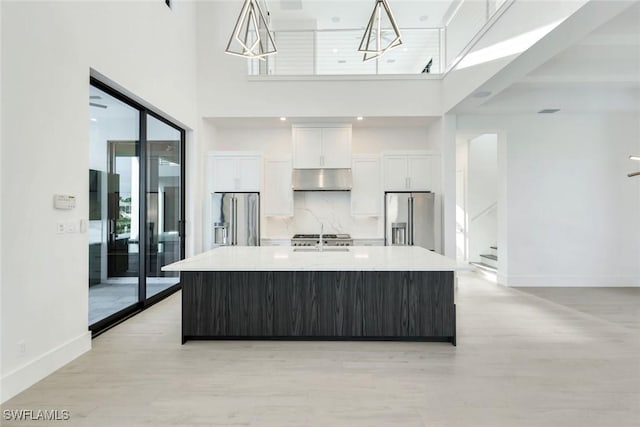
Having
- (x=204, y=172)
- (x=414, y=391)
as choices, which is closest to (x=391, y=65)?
(x=204, y=172)

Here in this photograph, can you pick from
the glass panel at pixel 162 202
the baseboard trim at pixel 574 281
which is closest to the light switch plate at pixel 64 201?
the glass panel at pixel 162 202

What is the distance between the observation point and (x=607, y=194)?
5.73 meters

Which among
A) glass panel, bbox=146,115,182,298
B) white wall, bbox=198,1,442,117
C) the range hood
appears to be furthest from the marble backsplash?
glass panel, bbox=146,115,182,298

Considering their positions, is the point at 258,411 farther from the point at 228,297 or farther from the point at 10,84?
the point at 10,84

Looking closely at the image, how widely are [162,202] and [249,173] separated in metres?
1.52

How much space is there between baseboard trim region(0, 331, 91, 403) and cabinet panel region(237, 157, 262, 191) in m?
3.28

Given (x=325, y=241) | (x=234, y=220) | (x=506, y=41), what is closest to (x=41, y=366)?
(x=234, y=220)

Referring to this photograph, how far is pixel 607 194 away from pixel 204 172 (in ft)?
22.4

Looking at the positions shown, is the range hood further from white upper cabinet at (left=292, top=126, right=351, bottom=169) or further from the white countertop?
the white countertop

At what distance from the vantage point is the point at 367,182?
19.9 ft

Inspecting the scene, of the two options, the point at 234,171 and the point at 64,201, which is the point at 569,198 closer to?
the point at 234,171

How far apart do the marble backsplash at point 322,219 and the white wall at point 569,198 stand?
2422 millimetres

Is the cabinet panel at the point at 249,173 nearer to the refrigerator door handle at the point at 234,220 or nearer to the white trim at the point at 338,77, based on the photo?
the refrigerator door handle at the point at 234,220

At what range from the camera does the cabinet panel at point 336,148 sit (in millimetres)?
5961
